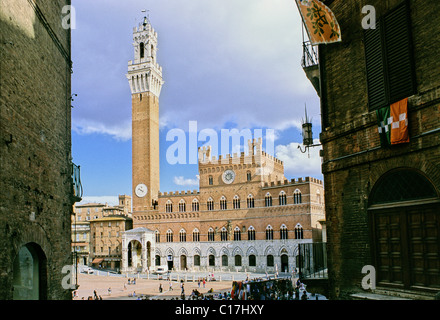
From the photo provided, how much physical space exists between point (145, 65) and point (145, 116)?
7.42 metres

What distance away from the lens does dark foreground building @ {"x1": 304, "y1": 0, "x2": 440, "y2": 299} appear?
22.2ft

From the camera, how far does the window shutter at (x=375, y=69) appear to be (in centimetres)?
787

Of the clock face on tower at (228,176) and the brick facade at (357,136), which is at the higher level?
the clock face on tower at (228,176)

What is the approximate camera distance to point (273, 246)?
147ft

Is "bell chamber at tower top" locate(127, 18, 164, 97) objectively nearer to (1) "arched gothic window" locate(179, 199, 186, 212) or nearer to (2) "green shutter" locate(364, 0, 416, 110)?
(1) "arched gothic window" locate(179, 199, 186, 212)

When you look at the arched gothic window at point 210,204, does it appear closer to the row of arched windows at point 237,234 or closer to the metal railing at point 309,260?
the row of arched windows at point 237,234

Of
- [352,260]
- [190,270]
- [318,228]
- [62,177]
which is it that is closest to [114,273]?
[190,270]

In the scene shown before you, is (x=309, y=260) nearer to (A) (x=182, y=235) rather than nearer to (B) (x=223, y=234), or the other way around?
(B) (x=223, y=234)

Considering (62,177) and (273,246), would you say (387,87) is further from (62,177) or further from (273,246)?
(273,246)

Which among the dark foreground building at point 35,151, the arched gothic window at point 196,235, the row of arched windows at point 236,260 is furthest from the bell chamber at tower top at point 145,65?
the dark foreground building at point 35,151

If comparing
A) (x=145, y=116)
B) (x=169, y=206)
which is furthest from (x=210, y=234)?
(x=145, y=116)

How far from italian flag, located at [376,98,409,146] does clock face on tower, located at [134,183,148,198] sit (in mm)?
49440

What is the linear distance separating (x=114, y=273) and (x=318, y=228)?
24.7m

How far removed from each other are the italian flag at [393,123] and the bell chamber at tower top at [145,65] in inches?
2073
